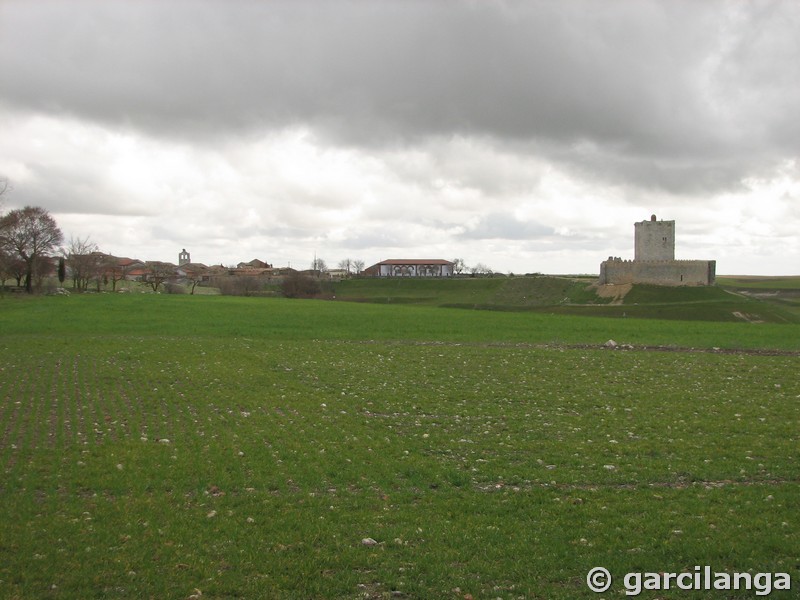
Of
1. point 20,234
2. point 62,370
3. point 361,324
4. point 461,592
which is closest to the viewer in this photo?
point 461,592

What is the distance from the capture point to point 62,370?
25.9 m

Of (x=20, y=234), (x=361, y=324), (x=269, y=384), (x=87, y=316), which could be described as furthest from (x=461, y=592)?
(x=20, y=234)

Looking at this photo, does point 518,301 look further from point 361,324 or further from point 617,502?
point 617,502

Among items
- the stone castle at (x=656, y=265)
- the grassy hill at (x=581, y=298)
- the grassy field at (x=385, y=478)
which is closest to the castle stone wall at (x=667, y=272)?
the stone castle at (x=656, y=265)

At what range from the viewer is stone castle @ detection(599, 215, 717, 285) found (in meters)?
127

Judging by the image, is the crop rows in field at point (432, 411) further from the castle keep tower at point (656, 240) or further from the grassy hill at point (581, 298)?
the castle keep tower at point (656, 240)

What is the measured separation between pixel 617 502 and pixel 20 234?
115291 millimetres

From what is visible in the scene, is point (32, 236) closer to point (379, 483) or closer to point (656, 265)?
point (379, 483)

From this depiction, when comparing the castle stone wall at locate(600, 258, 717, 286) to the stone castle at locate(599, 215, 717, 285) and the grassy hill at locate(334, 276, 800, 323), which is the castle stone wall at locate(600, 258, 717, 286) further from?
the grassy hill at locate(334, 276, 800, 323)

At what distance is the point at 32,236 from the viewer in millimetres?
104688

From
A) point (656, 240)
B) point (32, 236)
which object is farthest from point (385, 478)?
point (656, 240)

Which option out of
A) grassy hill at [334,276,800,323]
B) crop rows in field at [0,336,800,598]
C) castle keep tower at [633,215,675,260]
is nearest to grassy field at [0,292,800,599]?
crop rows in field at [0,336,800,598]

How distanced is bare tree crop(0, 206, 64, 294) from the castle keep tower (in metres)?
119

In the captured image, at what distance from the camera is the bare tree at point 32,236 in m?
102
